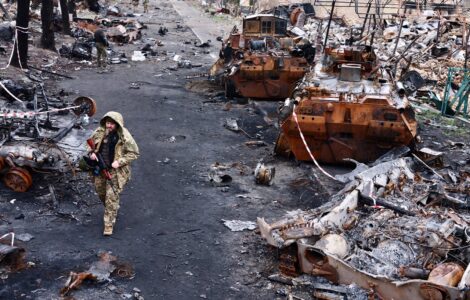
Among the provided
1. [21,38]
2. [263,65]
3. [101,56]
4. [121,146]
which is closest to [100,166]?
[121,146]

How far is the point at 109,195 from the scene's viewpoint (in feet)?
24.0

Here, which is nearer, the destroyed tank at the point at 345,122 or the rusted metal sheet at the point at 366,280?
the rusted metal sheet at the point at 366,280

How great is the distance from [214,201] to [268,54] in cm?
713

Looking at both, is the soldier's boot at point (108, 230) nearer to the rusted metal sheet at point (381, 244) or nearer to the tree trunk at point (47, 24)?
the rusted metal sheet at point (381, 244)

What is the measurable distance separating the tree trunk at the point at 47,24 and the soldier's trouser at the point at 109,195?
14.3 m

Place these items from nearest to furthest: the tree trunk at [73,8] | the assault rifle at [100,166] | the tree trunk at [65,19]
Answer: the assault rifle at [100,166] < the tree trunk at [65,19] < the tree trunk at [73,8]

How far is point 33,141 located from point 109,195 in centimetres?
215

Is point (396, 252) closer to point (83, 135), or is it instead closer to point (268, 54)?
point (83, 135)

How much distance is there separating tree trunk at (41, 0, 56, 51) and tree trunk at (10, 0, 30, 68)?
317 cm

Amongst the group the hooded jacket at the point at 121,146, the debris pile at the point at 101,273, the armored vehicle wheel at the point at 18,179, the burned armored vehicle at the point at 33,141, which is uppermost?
the hooded jacket at the point at 121,146

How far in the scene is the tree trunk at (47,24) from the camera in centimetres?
1970

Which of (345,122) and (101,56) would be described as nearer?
(345,122)

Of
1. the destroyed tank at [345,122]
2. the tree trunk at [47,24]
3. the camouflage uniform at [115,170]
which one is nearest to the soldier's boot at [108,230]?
the camouflage uniform at [115,170]

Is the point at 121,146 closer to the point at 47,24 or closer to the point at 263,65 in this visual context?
the point at 263,65
